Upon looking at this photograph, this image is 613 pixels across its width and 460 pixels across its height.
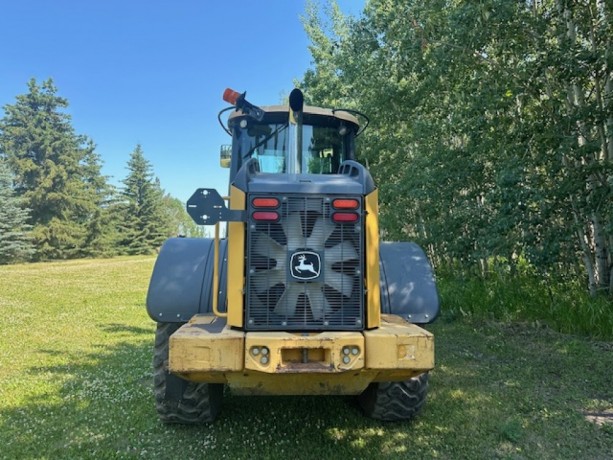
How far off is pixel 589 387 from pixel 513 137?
3665 millimetres

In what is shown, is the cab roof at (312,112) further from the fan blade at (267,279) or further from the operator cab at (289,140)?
the fan blade at (267,279)

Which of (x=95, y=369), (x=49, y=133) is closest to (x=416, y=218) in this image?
(x=95, y=369)

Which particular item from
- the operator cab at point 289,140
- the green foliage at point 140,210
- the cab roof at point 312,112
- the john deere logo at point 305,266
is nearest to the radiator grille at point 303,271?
the john deere logo at point 305,266

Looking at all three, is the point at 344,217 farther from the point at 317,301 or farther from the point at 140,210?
the point at 140,210

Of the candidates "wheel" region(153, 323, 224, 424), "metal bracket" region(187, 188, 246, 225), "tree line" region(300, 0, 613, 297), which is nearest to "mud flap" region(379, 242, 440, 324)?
"metal bracket" region(187, 188, 246, 225)

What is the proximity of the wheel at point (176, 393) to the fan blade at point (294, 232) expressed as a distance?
1.28 meters

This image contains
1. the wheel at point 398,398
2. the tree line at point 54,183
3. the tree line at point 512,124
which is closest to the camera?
the wheel at point 398,398

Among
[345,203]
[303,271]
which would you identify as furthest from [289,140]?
[303,271]

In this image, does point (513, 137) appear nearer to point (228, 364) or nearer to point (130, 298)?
point (228, 364)

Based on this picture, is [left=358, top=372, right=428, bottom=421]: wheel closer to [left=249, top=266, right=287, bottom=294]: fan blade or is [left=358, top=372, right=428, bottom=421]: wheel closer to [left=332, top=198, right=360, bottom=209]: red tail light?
[left=249, top=266, right=287, bottom=294]: fan blade

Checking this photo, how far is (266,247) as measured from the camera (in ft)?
10.2

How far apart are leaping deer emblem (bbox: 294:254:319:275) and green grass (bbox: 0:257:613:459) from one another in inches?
53.8

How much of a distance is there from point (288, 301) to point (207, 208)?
0.78 m

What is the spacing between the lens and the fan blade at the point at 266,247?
311cm
